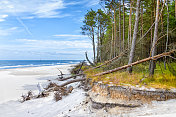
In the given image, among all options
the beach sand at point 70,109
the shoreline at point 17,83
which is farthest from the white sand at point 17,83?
the beach sand at point 70,109

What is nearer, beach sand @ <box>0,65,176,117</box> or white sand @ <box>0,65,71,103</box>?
beach sand @ <box>0,65,176,117</box>

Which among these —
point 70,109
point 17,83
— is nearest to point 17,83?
point 17,83

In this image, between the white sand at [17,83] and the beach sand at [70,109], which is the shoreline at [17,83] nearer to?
the white sand at [17,83]

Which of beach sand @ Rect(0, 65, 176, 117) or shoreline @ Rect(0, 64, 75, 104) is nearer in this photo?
beach sand @ Rect(0, 65, 176, 117)

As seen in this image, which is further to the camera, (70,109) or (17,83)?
(17,83)

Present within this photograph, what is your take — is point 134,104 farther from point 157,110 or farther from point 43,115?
point 43,115

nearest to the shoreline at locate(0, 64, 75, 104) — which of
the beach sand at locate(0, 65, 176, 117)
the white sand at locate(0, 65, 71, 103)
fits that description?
the white sand at locate(0, 65, 71, 103)

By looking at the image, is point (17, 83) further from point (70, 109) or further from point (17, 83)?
point (70, 109)

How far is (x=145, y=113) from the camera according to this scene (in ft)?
14.8

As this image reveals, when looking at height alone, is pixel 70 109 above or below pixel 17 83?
above

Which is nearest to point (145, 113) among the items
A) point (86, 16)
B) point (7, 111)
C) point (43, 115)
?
point (43, 115)

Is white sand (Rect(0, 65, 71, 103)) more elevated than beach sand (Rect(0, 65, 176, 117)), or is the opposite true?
beach sand (Rect(0, 65, 176, 117))

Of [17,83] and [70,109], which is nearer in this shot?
[70,109]

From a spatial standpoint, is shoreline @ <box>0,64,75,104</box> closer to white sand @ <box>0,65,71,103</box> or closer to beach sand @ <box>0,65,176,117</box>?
white sand @ <box>0,65,71,103</box>
